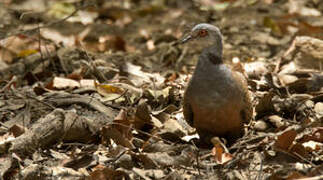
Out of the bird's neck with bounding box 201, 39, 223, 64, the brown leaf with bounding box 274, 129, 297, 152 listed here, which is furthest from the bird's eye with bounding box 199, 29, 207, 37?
the brown leaf with bounding box 274, 129, 297, 152

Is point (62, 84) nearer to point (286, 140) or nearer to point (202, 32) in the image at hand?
point (202, 32)

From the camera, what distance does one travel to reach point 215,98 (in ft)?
14.6

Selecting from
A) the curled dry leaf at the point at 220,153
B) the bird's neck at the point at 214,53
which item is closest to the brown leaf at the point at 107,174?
the curled dry leaf at the point at 220,153

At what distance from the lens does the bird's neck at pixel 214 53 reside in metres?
4.60

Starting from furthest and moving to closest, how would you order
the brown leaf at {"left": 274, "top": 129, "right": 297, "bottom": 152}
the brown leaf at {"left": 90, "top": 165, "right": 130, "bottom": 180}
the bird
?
the bird, the brown leaf at {"left": 274, "top": 129, "right": 297, "bottom": 152}, the brown leaf at {"left": 90, "top": 165, "right": 130, "bottom": 180}

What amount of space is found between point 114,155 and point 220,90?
3.24ft

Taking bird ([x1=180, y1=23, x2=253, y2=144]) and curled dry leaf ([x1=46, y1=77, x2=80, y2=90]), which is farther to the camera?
curled dry leaf ([x1=46, y1=77, x2=80, y2=90])

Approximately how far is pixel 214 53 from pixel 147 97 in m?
1.01

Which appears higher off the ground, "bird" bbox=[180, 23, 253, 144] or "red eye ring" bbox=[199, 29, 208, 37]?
"red eye ring" bbox=[199, 29, 208, 37]

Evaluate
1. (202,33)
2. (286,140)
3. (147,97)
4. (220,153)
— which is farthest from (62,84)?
(286,140)

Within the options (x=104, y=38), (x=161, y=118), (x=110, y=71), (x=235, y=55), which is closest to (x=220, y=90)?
(x=161, y=118)

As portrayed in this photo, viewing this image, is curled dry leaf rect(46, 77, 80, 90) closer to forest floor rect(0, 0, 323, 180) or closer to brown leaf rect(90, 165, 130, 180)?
forest floor rect(0, 0, 323, 180)

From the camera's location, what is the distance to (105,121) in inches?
191

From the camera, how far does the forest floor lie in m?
4.11
